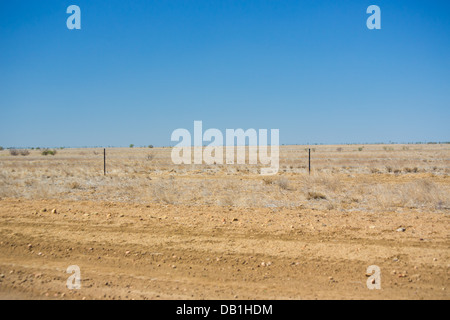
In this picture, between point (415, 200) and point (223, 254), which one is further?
point (415, 200)

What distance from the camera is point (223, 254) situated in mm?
6062

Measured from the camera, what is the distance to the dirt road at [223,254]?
465cm

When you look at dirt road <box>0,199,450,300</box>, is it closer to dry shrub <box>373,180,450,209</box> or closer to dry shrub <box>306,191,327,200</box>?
dry shrub <box>373,180,450,209</box>

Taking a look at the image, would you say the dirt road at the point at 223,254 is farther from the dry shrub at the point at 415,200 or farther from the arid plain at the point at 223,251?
the dry shrub at the point at 415,200

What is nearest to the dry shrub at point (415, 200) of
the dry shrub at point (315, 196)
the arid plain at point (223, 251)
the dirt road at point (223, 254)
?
the arid plain at point (223, 251)

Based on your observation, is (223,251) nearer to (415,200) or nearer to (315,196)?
(315,196)

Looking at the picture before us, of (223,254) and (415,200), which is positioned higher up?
(415,200)

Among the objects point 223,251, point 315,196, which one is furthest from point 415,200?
point 223,251

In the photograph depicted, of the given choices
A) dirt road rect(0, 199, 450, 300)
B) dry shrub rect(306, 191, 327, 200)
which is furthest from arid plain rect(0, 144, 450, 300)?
dry shrub rect(306, 191, 327, 200)

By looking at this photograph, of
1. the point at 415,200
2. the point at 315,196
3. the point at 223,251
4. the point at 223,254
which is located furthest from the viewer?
the point at 315,196

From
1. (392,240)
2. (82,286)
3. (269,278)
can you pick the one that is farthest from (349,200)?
(82,286)

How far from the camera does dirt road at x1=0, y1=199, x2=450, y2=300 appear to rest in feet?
→ 15.3

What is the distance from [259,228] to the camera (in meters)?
7.73
